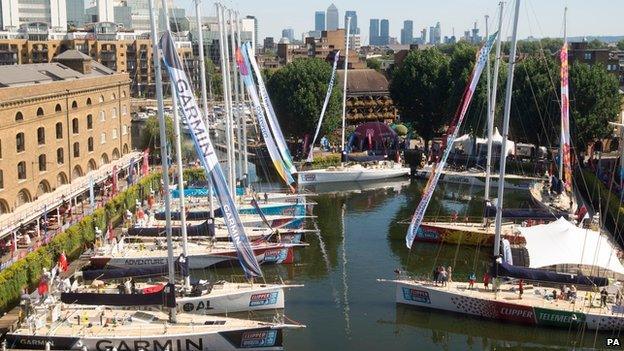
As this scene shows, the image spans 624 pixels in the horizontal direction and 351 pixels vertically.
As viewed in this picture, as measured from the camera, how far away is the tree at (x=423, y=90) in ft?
250

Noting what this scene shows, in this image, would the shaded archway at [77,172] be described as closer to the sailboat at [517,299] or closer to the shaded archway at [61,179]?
the shaded archway at [61,179]

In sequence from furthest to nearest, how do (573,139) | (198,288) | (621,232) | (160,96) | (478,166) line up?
(478,166) → (573,139) → (621,232) → (198,288) → (160,96)

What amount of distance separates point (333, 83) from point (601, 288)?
4666cm

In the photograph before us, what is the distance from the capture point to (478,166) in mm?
69312

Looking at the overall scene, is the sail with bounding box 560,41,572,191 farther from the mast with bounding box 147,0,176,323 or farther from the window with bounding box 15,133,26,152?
the window with bounding box 15,133,26,152

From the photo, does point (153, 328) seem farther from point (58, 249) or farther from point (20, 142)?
point (20, 142)

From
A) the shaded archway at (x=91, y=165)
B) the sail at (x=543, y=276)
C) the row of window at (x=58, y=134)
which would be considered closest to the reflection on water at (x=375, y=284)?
the sail at (x=543, y=276)

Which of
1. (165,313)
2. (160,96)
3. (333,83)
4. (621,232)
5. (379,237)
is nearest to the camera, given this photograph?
(160,96)

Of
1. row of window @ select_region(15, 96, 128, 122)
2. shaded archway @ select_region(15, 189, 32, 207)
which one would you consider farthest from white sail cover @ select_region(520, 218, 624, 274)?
row of window @ select_region(15, 96, 128, 122)

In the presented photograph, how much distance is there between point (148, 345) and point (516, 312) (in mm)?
15512

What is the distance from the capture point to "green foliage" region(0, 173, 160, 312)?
111 ft

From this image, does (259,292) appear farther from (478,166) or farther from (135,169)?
(478,166)

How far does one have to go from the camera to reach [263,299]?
112 feet

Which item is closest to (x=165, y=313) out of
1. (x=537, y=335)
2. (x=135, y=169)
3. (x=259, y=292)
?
(x=259, y=292)
